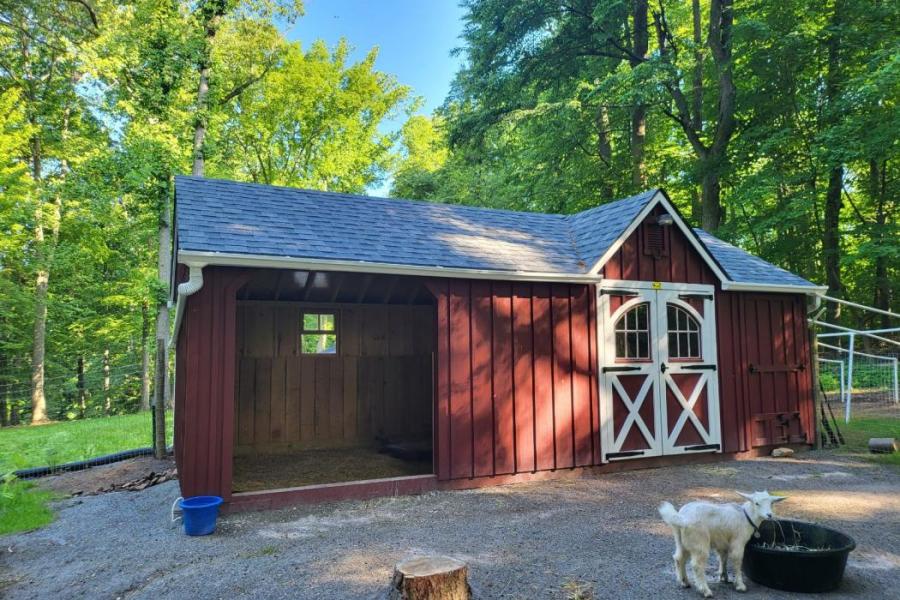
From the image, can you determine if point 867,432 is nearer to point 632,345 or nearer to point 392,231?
point 632,345

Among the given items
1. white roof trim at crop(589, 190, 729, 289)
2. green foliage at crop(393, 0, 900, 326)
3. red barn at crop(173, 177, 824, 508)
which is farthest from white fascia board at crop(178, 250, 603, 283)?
green foliage at crop(393, 0, 900, 326)

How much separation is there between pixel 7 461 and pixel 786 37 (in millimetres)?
18680

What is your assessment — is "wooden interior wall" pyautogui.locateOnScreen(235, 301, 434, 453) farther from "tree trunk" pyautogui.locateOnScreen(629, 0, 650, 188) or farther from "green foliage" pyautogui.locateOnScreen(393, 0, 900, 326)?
"tree trunk" pyautogui.locateOnScreen(629, 0, 650, 188)

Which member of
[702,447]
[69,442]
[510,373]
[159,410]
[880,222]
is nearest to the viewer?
[510,373]

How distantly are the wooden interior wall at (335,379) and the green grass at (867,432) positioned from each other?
273 inches

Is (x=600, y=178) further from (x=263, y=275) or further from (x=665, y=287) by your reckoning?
(x=263, y=275)

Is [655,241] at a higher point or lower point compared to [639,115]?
lower

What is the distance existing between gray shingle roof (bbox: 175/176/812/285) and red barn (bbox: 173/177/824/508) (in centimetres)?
4

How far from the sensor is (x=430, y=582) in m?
2.98

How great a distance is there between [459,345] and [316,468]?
9.24 feet

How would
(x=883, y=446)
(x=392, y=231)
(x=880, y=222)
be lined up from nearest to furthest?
1. (x=392, y=231)
2. (x=883, y=446)
3. (x=880, y=222)

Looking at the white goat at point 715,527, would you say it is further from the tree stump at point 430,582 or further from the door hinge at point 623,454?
the door hinge at point 623,454

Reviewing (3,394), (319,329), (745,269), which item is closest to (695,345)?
(745,269)

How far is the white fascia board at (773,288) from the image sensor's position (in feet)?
26.8
